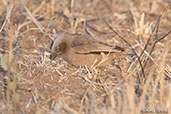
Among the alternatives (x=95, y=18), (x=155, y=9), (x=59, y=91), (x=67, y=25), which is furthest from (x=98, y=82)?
(x=155, y=9)

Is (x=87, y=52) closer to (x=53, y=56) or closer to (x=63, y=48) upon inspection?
(x=63, y=48)

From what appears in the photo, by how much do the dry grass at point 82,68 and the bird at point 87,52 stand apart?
114 mm

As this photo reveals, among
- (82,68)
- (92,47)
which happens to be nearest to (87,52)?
(92,47)

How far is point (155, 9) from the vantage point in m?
7.99

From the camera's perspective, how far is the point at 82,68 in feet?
17.7

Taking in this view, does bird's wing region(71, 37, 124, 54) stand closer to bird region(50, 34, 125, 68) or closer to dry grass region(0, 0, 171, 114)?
bird region(50, 34, 125, 68)

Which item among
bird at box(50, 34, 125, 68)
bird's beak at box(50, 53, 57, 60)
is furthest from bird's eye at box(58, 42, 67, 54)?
bird's beak at box(50, 53, 57, 60)

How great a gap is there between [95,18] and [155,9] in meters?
1.49

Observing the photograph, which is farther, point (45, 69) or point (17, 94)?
point (45, 69)

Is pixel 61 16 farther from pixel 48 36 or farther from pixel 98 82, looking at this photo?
pixel 98 82

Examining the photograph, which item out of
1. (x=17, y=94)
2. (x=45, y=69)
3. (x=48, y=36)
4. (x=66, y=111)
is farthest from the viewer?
(x=48, y=36)

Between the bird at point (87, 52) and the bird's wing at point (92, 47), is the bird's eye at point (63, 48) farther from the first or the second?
the bird's wing at point (92, 47)

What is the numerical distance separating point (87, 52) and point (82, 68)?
10.8 inches

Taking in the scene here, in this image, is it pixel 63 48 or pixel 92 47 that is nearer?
pixel 92 47
